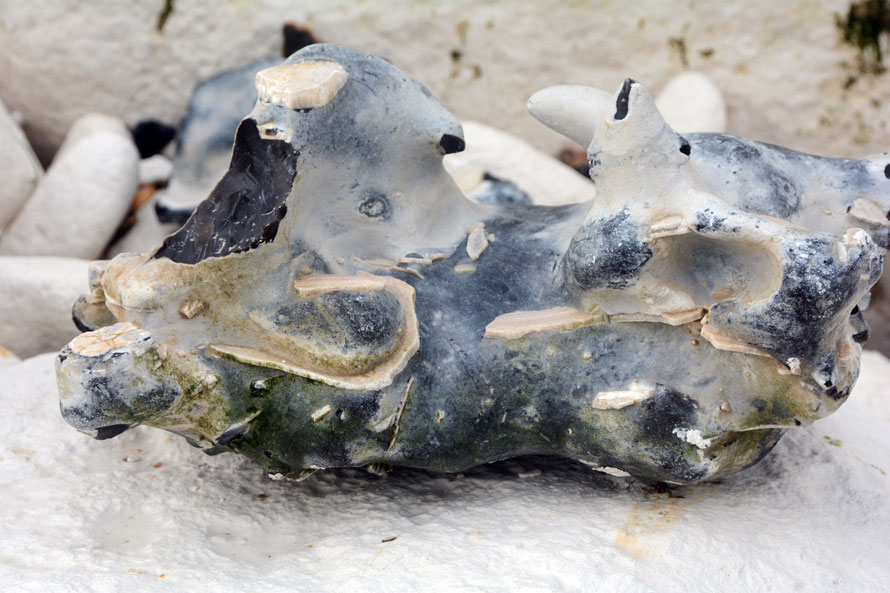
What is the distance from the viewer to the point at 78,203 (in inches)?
75.2

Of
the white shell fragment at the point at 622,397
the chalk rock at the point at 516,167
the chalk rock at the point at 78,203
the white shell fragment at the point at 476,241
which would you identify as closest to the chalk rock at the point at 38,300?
the chalk rock at the point at 78,203

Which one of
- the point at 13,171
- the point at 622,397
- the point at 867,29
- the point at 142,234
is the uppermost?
the point at 867,29

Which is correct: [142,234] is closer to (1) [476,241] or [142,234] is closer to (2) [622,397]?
(1) [476,241]

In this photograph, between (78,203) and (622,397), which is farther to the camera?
(78,203)

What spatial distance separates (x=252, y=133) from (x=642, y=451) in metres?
0.54

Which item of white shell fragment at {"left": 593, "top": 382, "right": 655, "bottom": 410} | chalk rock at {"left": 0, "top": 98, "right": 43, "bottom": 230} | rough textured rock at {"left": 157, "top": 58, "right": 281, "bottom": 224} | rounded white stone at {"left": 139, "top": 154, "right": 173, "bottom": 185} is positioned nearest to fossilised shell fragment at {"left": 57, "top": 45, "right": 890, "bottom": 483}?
white shell fragment at {"left": 593, "top": 382, "right": 655, "bottom": 410}

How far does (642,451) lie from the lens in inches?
40.4

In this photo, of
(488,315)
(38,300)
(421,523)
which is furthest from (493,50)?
(421,523)

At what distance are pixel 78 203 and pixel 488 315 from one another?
3.78 ft

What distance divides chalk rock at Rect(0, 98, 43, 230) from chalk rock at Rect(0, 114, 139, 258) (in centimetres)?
2

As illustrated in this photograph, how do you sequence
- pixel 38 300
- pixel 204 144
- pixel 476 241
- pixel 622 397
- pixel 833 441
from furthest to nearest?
pixel 204 144, pixel 38 300, pixel 833 441, pixel 476 241, pixel 622 397

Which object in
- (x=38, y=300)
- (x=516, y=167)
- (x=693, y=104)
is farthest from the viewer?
(x=693, y=104)

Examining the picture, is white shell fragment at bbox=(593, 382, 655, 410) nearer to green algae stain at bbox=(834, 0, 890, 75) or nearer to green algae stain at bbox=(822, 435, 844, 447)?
green algae stain at bbox=(822, 435, 844, 447)

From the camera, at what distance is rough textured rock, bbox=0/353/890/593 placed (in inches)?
37.8
